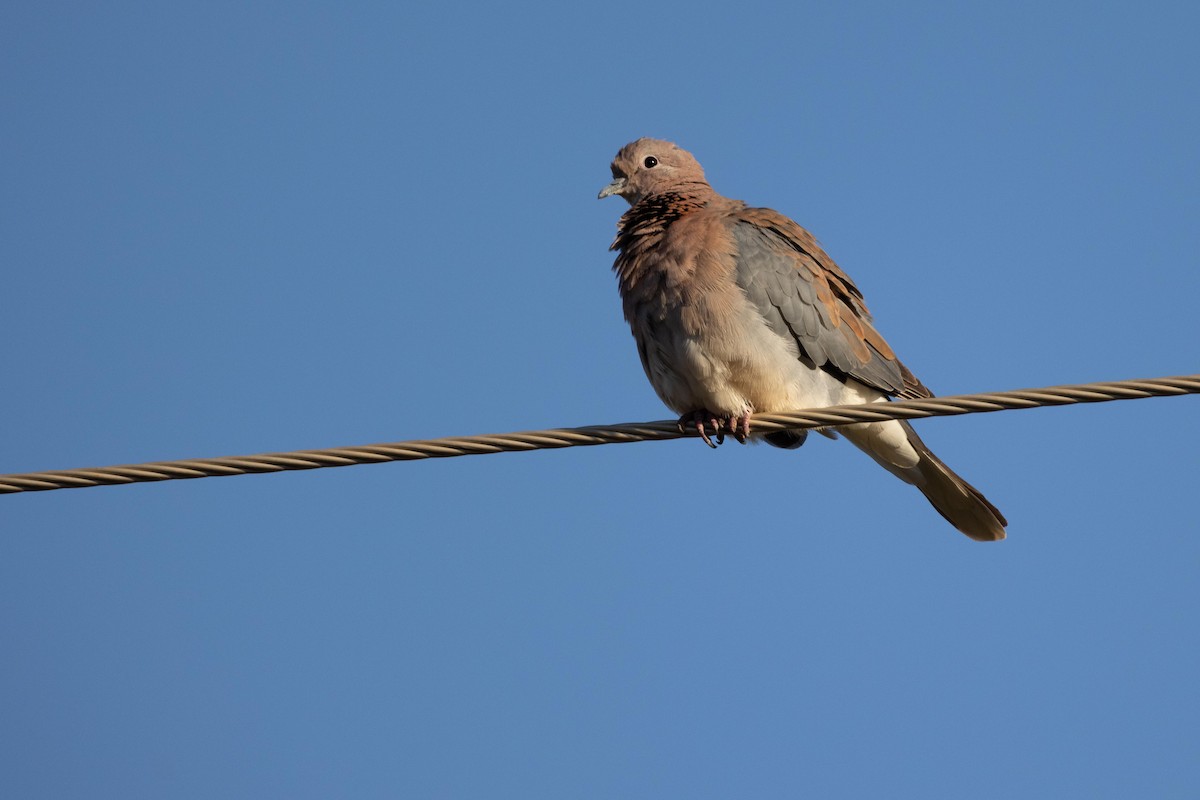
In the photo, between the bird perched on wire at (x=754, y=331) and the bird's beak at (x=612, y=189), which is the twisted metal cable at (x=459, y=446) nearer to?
the bird perched on wire at (x=754, y=331)

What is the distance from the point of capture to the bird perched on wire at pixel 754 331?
207 inches

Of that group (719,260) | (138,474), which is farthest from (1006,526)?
(138,474)

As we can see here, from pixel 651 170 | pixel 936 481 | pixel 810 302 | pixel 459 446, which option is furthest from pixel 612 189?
pixel 459 446

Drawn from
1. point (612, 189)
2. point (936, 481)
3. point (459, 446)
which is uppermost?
point (612, 189)

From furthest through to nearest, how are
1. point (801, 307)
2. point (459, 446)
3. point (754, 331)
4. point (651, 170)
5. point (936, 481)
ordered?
point (651, 170) → point (936, 481) → point (801, 307) → point (754, 331) → point (459, 446)

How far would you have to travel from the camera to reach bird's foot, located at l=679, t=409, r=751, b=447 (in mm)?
5211

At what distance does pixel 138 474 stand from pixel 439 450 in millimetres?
872

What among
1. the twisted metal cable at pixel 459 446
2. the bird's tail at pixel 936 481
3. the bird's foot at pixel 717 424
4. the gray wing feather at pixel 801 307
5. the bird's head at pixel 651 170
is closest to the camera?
the twisted metal cable at pixel 459 446

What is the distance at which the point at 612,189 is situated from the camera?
Answer: 21.3 ft

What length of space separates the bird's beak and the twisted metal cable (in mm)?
2646

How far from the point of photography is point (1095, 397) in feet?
12.3

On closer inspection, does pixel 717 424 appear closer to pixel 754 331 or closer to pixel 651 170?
pixel 754 331

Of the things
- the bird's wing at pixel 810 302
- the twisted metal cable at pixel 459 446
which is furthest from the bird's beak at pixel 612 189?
the twisted metal cable at pixel 459 446

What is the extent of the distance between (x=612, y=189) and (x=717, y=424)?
67.6 inches
